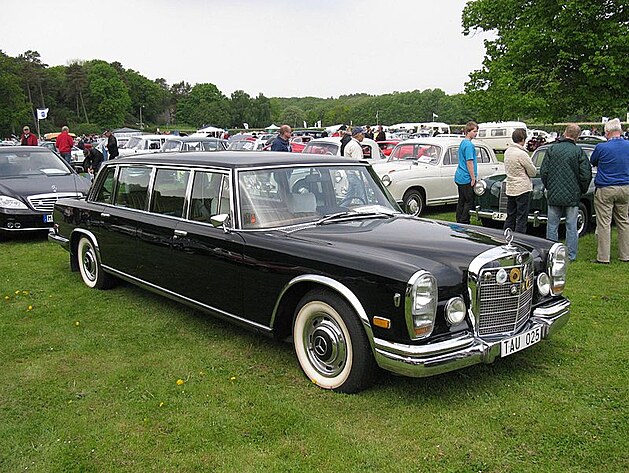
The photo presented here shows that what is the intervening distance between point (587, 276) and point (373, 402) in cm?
448

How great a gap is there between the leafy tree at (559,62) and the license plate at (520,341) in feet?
59.2

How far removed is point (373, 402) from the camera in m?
4.00

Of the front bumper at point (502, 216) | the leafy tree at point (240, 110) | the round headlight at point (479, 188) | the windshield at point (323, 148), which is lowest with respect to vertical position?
the front bumper at point (502, 216)

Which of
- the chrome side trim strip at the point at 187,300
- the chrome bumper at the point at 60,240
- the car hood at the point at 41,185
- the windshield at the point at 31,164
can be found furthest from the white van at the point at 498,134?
the chrome side trim strip at the point at 187,300

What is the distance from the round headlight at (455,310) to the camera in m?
3.83

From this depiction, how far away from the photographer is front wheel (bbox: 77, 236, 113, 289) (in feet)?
22.1

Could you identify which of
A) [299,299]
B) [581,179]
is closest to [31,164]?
[299,299]

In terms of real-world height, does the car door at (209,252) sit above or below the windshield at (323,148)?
below

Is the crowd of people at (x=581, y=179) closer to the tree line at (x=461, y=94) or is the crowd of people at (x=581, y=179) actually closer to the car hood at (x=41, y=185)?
the car hood at (x=41, y=185)

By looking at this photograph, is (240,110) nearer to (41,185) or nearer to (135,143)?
(135,143)

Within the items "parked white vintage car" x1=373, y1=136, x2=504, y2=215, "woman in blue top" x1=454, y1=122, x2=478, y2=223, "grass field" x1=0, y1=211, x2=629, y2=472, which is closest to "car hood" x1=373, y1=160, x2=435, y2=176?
"parked white vintage car" x1=373, y1=136, x2=504, y2=215

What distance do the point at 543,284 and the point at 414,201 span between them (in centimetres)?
766

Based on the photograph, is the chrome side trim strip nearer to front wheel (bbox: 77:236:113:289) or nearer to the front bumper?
front wheel (bbox: 77:236:113:289)

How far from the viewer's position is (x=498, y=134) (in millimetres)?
44312
